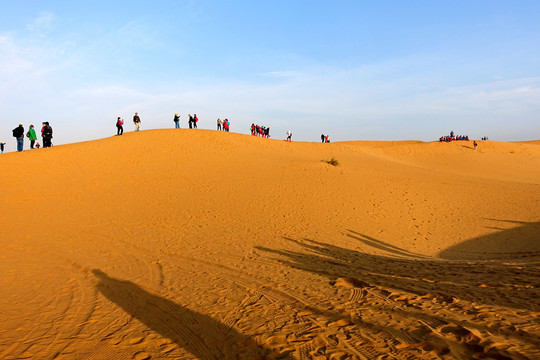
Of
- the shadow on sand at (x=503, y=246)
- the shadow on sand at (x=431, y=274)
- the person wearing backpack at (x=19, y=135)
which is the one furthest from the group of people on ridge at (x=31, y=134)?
the shadow on sand at (x=503, y=246)

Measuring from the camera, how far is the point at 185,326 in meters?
4.59

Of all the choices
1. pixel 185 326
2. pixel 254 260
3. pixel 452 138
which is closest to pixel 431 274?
pixel 254 260

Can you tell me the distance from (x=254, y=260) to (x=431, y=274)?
393cm

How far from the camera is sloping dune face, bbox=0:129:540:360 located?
4.02 metres

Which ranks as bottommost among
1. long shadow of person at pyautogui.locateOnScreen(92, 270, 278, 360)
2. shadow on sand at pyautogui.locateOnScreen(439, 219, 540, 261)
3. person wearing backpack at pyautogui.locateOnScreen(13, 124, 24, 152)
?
shadow on sand at pyautogui.locateOnScreen(439, 219, 540, 261)

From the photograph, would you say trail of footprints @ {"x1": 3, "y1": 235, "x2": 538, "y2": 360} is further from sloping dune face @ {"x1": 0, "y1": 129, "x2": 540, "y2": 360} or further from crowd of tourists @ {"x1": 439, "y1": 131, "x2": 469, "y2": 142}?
crowd of tourists @ {"x1": 439, "y1": 131, "x2": 469, "y2": 142}

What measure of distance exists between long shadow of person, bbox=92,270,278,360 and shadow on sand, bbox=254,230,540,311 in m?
2.61

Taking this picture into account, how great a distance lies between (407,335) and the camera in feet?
12.6

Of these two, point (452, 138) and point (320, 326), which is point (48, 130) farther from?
point (452, 138)

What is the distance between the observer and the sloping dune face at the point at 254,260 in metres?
4.02

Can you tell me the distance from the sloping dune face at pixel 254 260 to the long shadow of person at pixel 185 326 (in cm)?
3

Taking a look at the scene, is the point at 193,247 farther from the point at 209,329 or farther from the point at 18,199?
the point at 18,199

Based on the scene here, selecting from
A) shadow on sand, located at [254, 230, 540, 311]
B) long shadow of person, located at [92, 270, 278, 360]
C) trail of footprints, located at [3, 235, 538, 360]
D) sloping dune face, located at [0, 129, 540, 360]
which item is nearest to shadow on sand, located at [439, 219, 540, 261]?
sloping dune face, located at [0, 129, 540, 360]

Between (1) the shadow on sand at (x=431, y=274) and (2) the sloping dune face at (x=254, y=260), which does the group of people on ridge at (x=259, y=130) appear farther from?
(1) the shadow on sand at (x=431, y=274)
